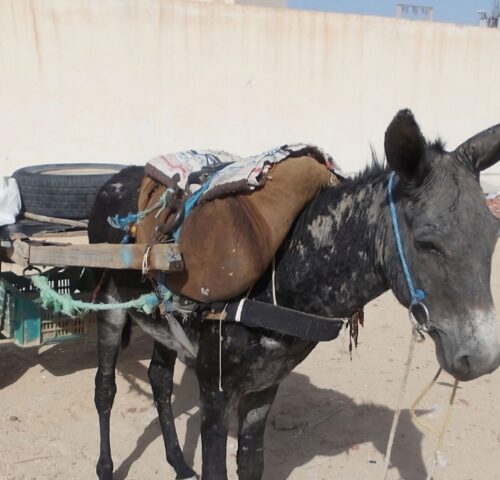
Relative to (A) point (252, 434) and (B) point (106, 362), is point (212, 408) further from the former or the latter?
(B) point (106, 362)

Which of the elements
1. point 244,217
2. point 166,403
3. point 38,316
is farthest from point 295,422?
point 244,217

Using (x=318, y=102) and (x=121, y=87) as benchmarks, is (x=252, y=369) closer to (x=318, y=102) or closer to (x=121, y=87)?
Answer: (x=121, y=87)

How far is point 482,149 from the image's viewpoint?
6.82 feet

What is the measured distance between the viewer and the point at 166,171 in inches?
122

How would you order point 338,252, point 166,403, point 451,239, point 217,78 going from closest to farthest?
point 451,239
point 338,252
point 166,403
point 217,78

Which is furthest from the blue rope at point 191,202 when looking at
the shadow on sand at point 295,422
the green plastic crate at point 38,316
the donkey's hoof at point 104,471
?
the green plastic crate at point 38,316

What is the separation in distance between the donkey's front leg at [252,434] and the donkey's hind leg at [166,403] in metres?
0.67

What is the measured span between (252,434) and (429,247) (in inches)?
63.0

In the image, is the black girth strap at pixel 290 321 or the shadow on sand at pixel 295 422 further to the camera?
the shadow on sand at pixel 295 422

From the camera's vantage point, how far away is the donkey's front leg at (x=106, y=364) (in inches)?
146

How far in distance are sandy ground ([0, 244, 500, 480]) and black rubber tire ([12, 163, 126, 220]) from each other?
143cm

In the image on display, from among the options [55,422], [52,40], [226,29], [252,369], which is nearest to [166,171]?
[252,369]

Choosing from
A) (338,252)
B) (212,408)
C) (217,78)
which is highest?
(338,252)

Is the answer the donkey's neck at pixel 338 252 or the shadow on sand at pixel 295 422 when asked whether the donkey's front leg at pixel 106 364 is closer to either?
the shadow on sand at pixel 295 422
